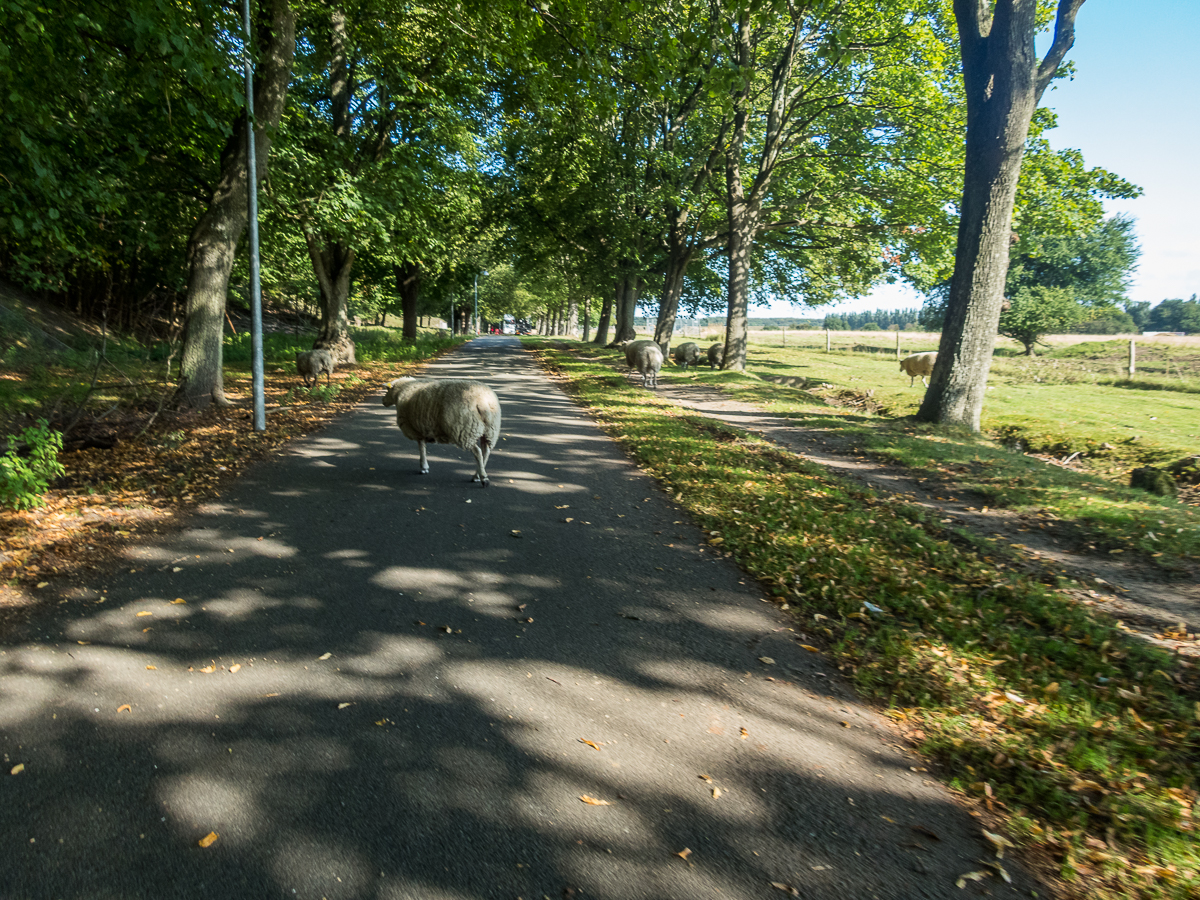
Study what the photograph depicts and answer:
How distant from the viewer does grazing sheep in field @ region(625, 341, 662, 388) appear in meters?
19.9

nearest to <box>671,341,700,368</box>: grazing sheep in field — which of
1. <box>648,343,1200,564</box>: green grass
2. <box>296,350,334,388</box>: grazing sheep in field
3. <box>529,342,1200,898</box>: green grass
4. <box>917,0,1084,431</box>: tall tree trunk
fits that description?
<box>648,343,1200,564</box>: green grass

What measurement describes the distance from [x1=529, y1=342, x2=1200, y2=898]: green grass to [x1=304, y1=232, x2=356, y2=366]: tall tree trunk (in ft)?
60.4

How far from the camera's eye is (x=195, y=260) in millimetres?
11016

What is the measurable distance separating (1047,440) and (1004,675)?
1036 centimetres

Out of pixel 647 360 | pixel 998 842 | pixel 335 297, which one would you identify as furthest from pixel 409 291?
pixel 998 842

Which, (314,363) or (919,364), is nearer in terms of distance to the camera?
(314,363)

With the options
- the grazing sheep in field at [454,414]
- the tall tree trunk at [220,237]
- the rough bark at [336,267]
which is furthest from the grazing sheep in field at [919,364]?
the tall tree trunk at [220,237]

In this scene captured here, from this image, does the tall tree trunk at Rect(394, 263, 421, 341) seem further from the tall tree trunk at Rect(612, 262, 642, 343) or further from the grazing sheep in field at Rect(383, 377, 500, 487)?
the grazing sheep in field at Rect(383, 377, 500, 487)

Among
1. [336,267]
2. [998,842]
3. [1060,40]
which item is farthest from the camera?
[336,267]

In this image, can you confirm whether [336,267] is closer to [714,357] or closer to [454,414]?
[714,357]

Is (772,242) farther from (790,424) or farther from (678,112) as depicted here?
(790,424)

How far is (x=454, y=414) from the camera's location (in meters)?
7.63

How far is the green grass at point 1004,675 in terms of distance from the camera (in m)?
2.71

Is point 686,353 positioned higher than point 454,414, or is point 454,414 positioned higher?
point 686,353
